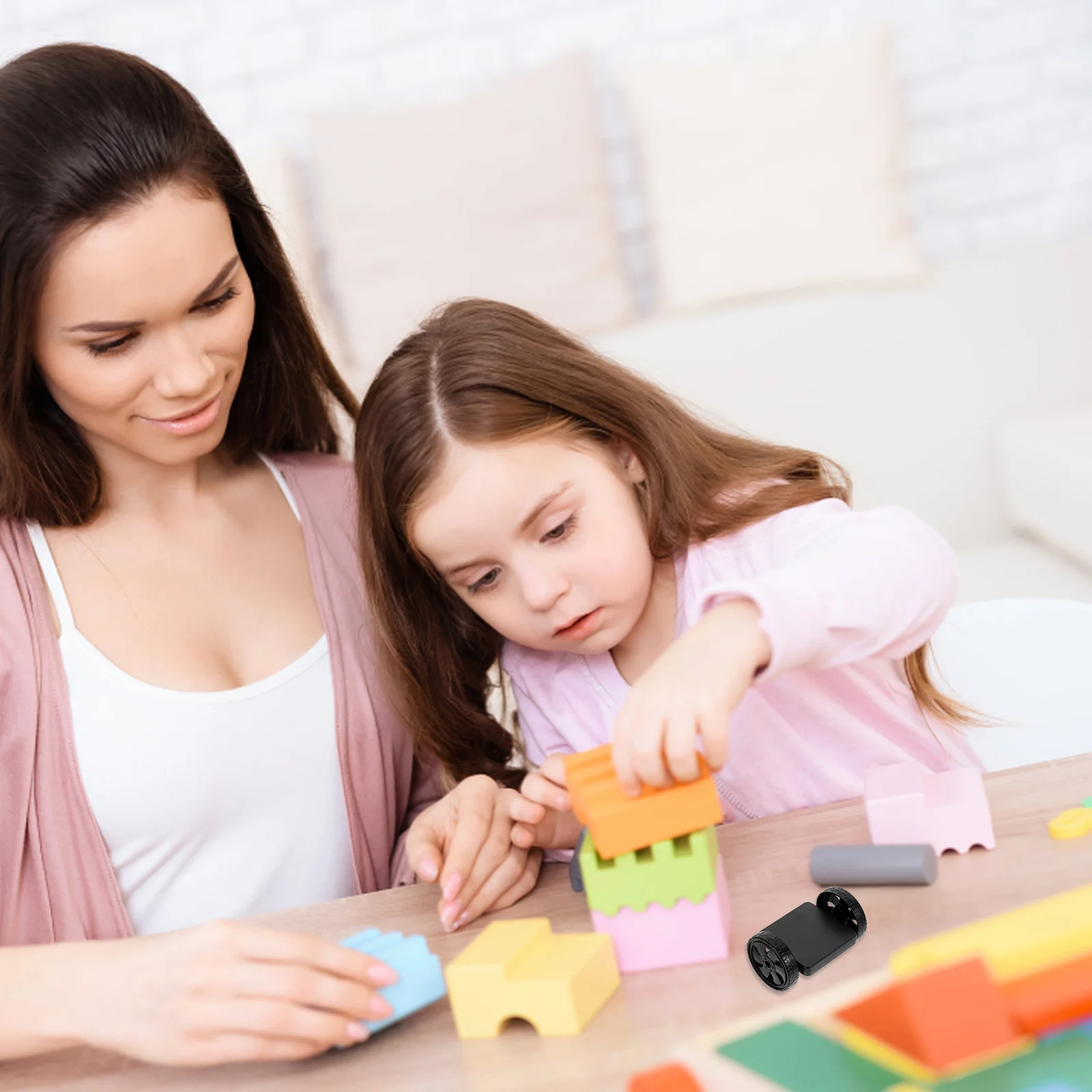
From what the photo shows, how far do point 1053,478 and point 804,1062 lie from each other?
1847 mm

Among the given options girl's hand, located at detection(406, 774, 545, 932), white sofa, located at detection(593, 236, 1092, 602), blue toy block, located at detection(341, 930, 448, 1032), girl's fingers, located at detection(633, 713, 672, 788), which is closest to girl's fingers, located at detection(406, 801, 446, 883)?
girl's hand, located at detection(406, 774, 545, 932)

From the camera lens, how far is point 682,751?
2.55ft

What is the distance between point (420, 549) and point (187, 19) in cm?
204

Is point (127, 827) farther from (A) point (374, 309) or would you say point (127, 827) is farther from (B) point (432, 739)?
(A) point (374, 309)

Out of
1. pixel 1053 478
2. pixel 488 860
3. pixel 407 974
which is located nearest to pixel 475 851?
pixel 488 860

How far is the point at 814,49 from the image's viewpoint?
2.63m

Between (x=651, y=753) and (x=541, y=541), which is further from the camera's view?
(x=541, y=541)

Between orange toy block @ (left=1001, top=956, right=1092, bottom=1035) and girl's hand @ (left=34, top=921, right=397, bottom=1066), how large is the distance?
349 millimetres

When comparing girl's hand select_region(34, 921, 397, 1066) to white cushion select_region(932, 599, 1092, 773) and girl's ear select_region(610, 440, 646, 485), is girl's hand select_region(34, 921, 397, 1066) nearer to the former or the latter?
girl's ear select_region(610, 440, 646, 485)

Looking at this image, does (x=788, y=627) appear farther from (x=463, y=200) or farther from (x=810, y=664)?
(x=463, y=200)

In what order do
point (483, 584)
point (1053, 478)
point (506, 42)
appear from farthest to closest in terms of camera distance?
point (506, 42)
point (1053, 478)
point (483, 584)

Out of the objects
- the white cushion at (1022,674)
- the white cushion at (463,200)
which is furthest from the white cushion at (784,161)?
the white cushion at (1022,674)

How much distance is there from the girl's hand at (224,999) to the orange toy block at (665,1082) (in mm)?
194

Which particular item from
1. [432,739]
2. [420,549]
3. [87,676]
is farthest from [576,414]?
[87,676]
